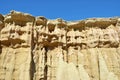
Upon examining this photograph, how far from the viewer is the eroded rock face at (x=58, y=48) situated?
19.6 m

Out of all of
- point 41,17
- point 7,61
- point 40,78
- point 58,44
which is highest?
point 41,17

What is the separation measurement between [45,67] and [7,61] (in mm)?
2861

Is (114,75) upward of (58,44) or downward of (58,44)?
downward

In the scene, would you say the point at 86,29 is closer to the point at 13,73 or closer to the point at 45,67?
the point at 45,67

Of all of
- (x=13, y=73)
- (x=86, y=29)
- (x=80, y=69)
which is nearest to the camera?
(x=13, y=73)

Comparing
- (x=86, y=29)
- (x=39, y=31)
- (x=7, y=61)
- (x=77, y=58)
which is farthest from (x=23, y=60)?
(x=86, y=29)

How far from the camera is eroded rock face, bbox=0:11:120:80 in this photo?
19.6 metres

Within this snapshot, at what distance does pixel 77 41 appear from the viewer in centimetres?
2142

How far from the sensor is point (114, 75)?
64.6ft

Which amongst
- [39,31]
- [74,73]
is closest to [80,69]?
[74,73]

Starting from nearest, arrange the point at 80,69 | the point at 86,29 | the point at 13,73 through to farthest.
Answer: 1. the point at 13,73
2. the point at 80,69
3. the point at 86,29

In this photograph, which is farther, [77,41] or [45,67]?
[77,41]

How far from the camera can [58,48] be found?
21.0 m

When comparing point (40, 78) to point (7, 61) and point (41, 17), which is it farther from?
point (41, 17)
